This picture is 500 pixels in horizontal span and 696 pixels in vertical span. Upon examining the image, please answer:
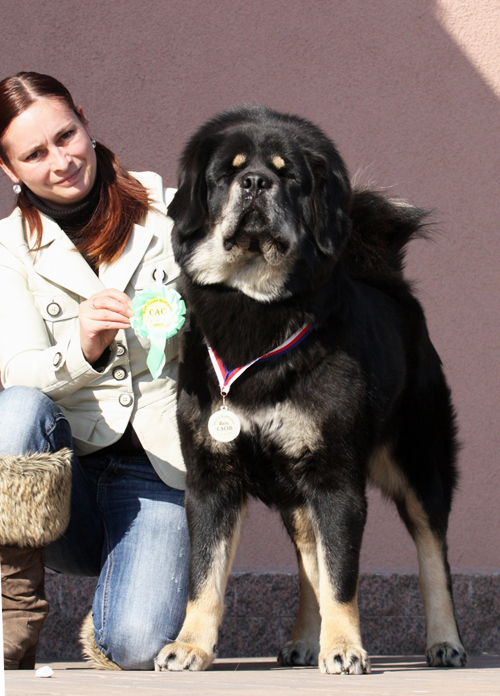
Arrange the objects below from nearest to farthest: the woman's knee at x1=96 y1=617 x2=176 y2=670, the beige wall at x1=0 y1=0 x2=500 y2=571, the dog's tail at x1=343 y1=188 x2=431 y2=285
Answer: the woman's knee at x1=96 y1=617 x2=176 y2=670 < the dog's tail at x1=343 y1=188 x2=431 y2=285 < the beige wall at x1=0 y1=0 x2=500 y2=571

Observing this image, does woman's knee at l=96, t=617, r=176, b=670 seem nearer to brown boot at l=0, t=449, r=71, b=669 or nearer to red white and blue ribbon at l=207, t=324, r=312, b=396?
brown boot at l=0, t=449, r=71, b=669

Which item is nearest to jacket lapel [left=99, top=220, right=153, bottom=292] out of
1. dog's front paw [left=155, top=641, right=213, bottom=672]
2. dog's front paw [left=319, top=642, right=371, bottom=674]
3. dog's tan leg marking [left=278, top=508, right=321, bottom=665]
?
dog's tan leg marking [left=278, top=508, right=321, bottom=665]

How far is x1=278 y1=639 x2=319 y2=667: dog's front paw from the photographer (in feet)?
8.36

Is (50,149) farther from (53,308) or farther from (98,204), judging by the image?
(53,308)

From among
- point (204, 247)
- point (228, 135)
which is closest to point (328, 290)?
point (204, 247)

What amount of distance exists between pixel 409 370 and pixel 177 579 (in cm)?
95

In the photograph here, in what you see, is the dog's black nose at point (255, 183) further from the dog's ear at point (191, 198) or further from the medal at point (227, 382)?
the medal at point (227, 382)

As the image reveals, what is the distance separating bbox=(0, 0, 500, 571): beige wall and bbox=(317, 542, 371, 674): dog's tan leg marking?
1.70m

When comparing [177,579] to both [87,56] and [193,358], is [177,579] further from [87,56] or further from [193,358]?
[87,56]

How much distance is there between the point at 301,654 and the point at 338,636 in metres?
0.59

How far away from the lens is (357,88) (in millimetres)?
3730

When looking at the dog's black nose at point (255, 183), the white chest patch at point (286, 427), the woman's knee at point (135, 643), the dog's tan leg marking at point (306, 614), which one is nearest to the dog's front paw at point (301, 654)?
the dog's tan leg marking at point (306, 614)

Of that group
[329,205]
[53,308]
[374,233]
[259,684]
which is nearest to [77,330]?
[53,308]

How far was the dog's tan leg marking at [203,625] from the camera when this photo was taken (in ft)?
6.64
